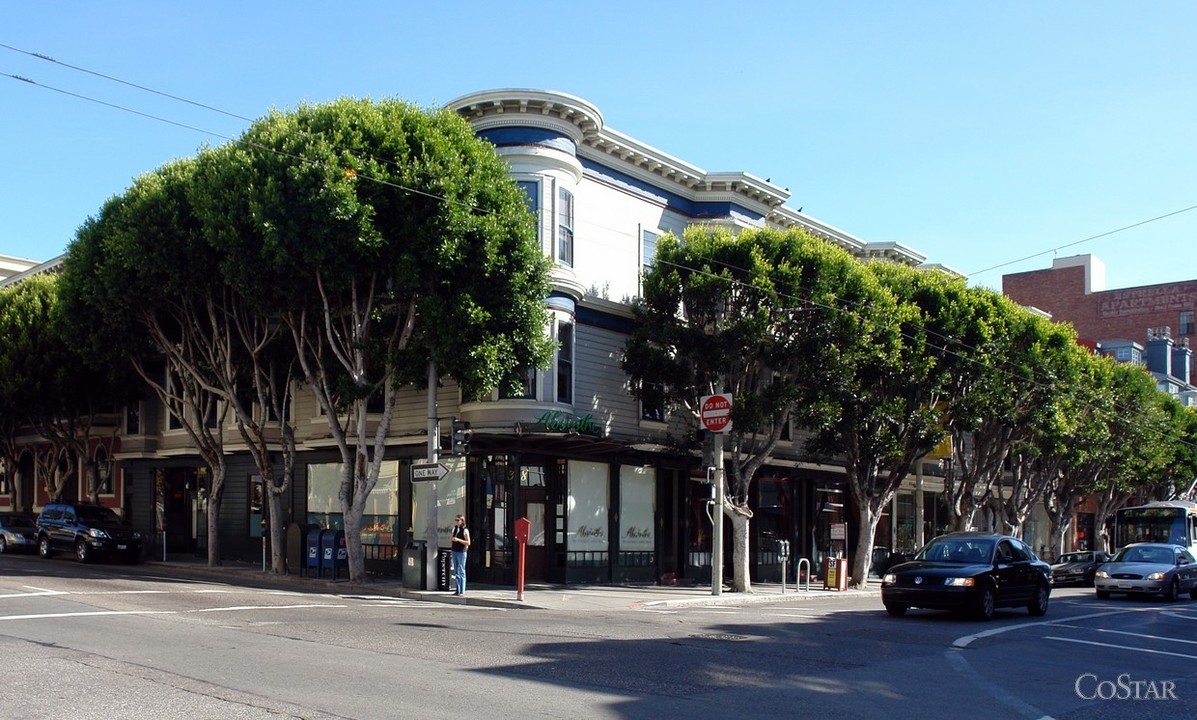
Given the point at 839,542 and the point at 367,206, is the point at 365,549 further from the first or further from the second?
the point at 839,542

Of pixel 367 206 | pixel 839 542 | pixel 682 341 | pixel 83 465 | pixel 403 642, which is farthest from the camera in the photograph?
Result: pixel 83 465

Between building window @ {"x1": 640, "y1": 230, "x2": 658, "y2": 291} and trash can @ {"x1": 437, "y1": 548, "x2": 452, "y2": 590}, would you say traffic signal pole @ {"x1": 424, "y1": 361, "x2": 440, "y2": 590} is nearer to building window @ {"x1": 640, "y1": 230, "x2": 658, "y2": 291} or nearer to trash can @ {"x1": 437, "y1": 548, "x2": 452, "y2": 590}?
trash can @ {"x1": 437, "y1": 548, "x2": 452, "y2": 590}

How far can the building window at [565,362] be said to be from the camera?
28734mm

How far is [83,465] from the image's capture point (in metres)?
43.1

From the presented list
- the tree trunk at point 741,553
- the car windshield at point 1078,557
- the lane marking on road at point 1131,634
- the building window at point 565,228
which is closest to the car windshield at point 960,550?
the lane marking on road at point 1131,634

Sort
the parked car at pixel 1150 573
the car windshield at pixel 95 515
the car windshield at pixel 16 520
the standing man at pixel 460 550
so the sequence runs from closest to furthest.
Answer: the standing man at pixel 460 550 < the parked car at pixel 1150 573 < the car windshield at pixel 95 515 < the car windshield at pixel 16 520

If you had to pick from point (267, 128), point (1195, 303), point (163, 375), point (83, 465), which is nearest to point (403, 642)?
point (267, 128)

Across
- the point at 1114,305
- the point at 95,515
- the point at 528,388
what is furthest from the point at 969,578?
the point at 1114,305

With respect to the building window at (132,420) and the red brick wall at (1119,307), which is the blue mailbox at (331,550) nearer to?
the building window at (132,420)

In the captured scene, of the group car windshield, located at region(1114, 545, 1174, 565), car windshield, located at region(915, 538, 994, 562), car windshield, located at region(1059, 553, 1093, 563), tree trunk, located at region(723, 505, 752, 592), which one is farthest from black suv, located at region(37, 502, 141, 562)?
car windshield, located at region(1059, 553, 1093, 563)

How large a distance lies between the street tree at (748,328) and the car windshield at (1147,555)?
8655 millimetres

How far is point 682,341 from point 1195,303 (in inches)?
2710

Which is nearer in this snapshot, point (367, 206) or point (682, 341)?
point (367, 206)

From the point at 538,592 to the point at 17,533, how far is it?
→ 68.9 feet
